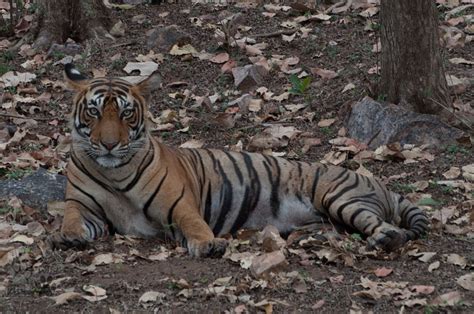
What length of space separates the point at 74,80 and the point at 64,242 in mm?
1340

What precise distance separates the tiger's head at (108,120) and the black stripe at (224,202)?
0.72m

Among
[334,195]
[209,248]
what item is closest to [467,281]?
[209,248]

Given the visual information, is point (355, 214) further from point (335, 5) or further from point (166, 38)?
point (335, 5)

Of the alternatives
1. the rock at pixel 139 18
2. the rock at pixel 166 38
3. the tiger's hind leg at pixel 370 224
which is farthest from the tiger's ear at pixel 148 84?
the rock at pixel 139 18

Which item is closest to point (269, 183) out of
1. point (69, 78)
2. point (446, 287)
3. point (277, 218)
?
point (277, 218)

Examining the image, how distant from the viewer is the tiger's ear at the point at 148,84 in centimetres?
710

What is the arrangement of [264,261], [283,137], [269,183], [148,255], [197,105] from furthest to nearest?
[197,105], [283,137], [269,183], [148,255], [264,261]

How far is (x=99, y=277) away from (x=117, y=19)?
6.28 metres

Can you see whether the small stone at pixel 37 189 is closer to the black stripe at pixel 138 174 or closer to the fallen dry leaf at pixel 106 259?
the black stripe at pixel 138 174

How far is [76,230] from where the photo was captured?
6.44 m

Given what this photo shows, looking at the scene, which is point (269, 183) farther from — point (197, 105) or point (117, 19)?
point (117, 19)

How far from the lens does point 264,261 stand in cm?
576

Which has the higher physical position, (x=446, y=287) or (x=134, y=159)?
(x=134, y=159)

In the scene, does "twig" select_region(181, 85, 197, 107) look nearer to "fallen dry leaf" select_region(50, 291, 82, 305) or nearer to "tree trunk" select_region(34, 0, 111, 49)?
"tree trunk" select_region(34, 0, 111, 49)
